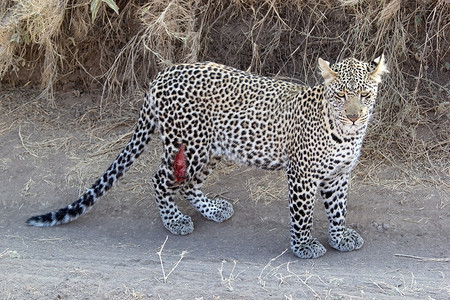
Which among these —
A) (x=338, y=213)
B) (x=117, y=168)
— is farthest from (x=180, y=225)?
(x=338, y=213)

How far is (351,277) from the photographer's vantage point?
17.2 feet

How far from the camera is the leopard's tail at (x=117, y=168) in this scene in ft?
21.6

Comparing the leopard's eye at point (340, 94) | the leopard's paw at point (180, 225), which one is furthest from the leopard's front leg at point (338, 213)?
the leopard's paw at point (180, 225)

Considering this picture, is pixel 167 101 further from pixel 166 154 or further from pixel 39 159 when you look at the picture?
pixel 39 159

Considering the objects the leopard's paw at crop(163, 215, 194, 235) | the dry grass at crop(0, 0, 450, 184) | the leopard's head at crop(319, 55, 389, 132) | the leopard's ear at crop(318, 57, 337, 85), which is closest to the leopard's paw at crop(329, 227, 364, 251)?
the leopard's head at crop(319, 55, 389, 132)

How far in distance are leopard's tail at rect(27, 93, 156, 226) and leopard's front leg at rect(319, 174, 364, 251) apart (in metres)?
1.84

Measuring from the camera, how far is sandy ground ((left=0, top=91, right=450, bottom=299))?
15.6ft

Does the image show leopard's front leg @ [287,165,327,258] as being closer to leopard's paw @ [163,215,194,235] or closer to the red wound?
the red wound

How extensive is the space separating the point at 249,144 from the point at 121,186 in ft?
6.57

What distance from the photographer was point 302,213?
603 centimetres

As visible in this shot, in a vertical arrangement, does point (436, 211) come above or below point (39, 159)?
above

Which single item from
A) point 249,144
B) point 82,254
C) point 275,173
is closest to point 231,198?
point 275,173

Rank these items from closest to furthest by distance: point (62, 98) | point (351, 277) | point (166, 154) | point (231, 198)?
point (351, 277), point (166, 154), point (231, 198), point (62, 98)

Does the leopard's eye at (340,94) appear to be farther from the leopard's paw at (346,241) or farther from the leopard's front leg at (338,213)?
the leopard's paw at (346,241)
